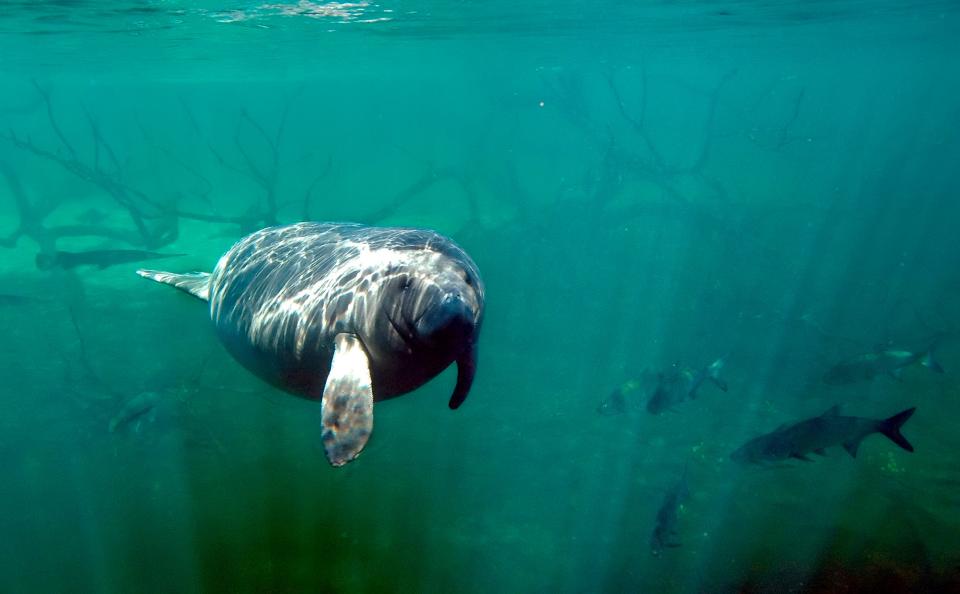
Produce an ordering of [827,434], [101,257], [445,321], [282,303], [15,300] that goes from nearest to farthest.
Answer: [445,321] < [282,303] < [827,434] < [101,257] < [15,300]

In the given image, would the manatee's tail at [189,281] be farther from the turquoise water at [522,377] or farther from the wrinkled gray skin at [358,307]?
the turquoise water at [522,377]

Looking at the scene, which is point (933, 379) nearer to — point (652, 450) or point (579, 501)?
point (652, 450)

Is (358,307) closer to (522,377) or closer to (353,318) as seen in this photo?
(353,318)

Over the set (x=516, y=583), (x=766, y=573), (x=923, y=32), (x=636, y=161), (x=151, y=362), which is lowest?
(x=151, y=362)

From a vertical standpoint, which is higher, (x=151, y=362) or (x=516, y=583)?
(x=516, y=583)

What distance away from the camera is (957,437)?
1056cm

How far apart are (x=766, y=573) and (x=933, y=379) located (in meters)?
9.78

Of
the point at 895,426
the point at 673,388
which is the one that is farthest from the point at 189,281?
the point at 895,426

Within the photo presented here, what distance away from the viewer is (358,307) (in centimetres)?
397

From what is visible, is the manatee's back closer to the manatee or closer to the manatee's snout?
the manatee

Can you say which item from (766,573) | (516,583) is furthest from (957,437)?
(516,583)

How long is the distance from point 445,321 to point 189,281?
425 cm

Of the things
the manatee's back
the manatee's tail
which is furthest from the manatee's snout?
the manatee's tail

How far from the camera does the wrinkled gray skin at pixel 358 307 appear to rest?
3.66m
